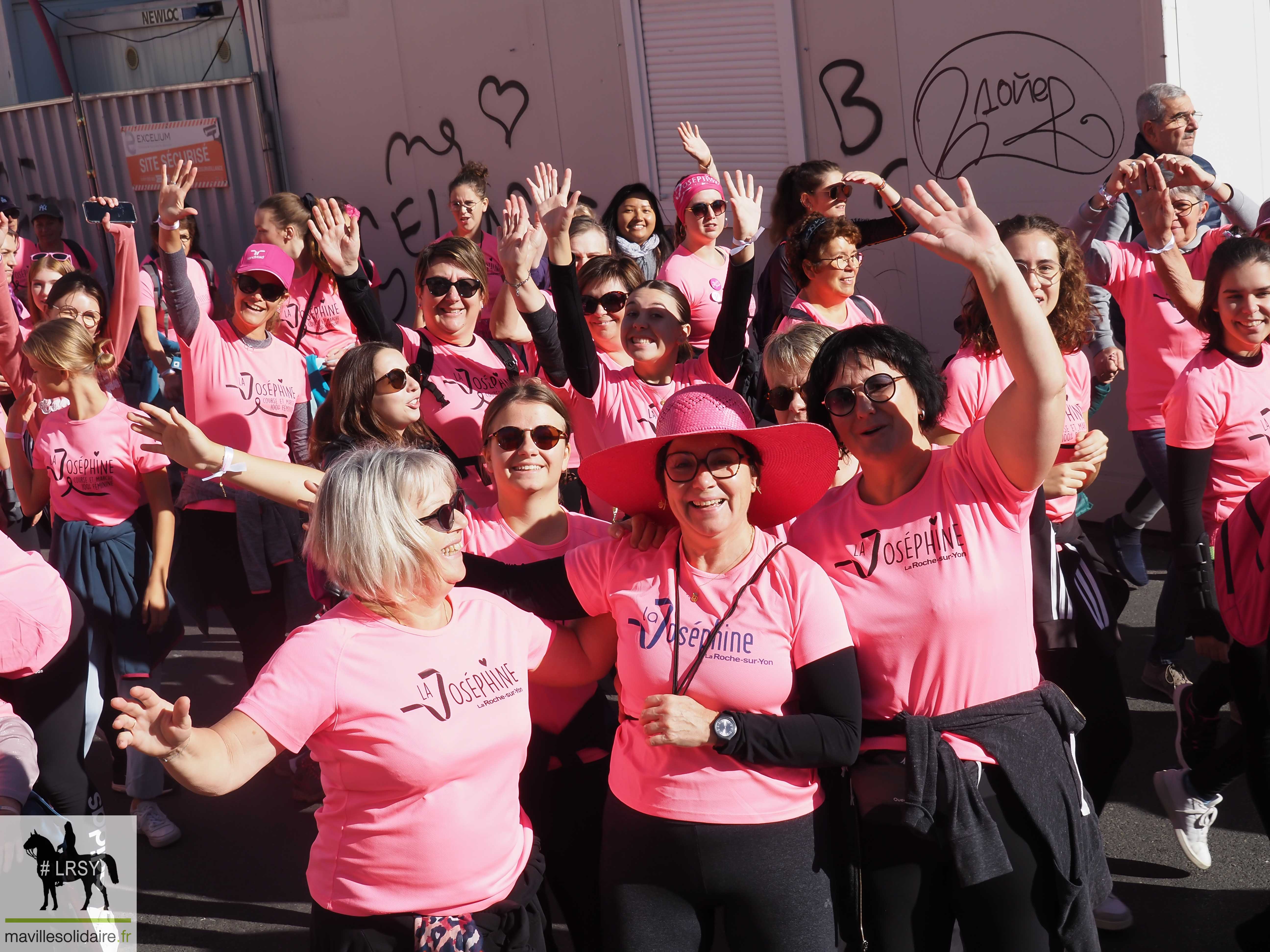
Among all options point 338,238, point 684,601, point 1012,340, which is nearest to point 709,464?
point 684,601

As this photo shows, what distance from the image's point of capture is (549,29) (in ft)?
31.2

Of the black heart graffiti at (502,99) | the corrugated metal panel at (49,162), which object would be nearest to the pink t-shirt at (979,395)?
the black heart graffiti at (502,99)

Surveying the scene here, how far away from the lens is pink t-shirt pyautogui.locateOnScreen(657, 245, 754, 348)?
5.57 m

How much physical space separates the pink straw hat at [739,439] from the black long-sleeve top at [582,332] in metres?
1.44

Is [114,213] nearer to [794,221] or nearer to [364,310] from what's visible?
[364,310]

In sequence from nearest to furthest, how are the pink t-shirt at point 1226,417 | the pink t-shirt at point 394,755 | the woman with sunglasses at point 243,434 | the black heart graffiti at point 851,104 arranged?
the pink t-shirt at point 394,755
the pink t-shirt at point 1226,417
the woman with sunglasses at point 243,434
the black heart graffiti at point 851,104

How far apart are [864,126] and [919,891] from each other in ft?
19.9

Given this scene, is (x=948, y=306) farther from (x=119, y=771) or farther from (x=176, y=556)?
(x=119, y=771)

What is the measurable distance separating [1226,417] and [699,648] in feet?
7.85

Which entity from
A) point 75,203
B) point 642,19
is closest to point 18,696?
point 642,19

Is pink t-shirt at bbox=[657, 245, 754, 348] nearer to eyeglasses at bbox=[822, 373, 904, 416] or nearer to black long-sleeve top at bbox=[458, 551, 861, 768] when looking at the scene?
eyeglasses at bbox=[822, 373, 904, 416]

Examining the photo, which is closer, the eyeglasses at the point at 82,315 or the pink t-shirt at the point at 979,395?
the pink t-shirt at the point at 979,395

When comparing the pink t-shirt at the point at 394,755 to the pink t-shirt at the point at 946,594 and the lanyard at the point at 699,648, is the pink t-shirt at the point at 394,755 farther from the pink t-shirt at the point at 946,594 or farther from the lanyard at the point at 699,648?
the pink t-shirt at the point at 946,594

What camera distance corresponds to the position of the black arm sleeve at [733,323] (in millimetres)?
4445
